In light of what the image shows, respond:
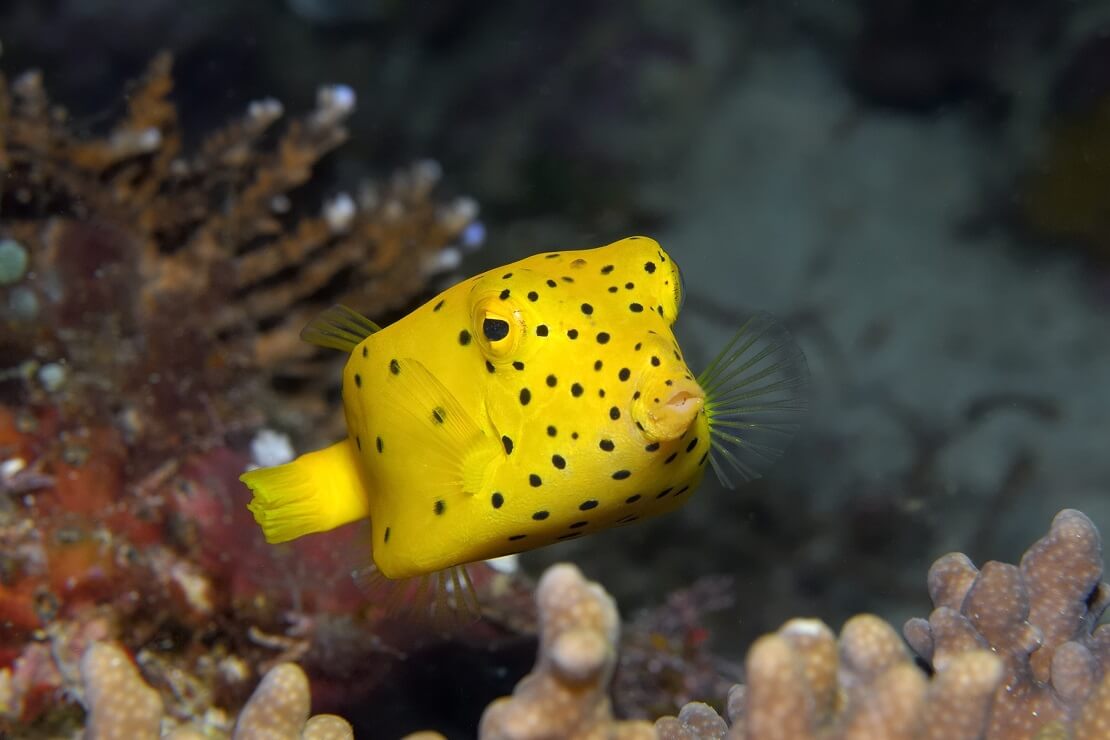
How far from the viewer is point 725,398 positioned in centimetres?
266

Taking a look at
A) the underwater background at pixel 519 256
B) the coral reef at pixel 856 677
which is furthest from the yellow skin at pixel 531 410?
the underwater background at pixel 519 256

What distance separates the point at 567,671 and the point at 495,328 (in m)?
1.00

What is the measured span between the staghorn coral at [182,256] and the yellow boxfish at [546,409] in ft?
6.11

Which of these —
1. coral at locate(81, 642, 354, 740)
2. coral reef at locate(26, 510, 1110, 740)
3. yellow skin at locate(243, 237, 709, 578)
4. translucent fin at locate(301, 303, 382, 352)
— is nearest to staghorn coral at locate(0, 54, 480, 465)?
translucent fin at locate(301, 303, 382, 352)

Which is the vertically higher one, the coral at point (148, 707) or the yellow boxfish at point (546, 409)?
the yellow boxfish at point (546, 409)

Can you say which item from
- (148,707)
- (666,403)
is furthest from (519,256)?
(148,707)

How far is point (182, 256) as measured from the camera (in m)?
5.20

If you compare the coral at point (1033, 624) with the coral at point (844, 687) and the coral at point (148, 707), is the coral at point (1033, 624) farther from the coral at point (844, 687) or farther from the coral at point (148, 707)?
the coral at point (148, 707)

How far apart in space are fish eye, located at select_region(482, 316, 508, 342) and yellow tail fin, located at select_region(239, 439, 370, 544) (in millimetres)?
887

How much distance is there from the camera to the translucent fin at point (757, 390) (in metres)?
2.64

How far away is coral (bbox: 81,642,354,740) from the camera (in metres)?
2.04

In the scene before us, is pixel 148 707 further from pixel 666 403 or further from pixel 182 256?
pixel 182 256

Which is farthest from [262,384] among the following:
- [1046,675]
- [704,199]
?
[1046,675]

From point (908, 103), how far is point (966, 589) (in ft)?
13.1
